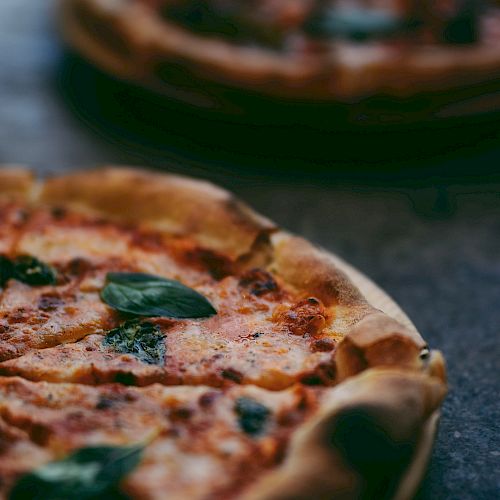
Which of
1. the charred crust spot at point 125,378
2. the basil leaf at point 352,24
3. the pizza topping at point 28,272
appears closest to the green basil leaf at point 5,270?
the pizza topping at point 28,272

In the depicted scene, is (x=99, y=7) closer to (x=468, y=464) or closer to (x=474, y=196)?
(x=474, y=196)

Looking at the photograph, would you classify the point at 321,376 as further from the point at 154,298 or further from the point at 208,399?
the point at 154,298

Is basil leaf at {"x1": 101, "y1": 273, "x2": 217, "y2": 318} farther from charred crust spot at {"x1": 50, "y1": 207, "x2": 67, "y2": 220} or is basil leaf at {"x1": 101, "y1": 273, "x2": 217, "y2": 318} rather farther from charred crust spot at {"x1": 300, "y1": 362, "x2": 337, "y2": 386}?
charred crust spot at {"x1": 50, "y1": 207, "x2": 67, "y2": 220}

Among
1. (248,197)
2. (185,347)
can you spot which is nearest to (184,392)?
(185,347)

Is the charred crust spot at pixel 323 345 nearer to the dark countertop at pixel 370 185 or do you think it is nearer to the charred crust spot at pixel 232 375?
the charred crust spot at pixel 232 375

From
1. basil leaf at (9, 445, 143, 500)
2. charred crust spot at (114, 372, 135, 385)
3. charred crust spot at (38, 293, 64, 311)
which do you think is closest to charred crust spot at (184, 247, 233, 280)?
charred crust spot at (38, 293, 64, 311)
